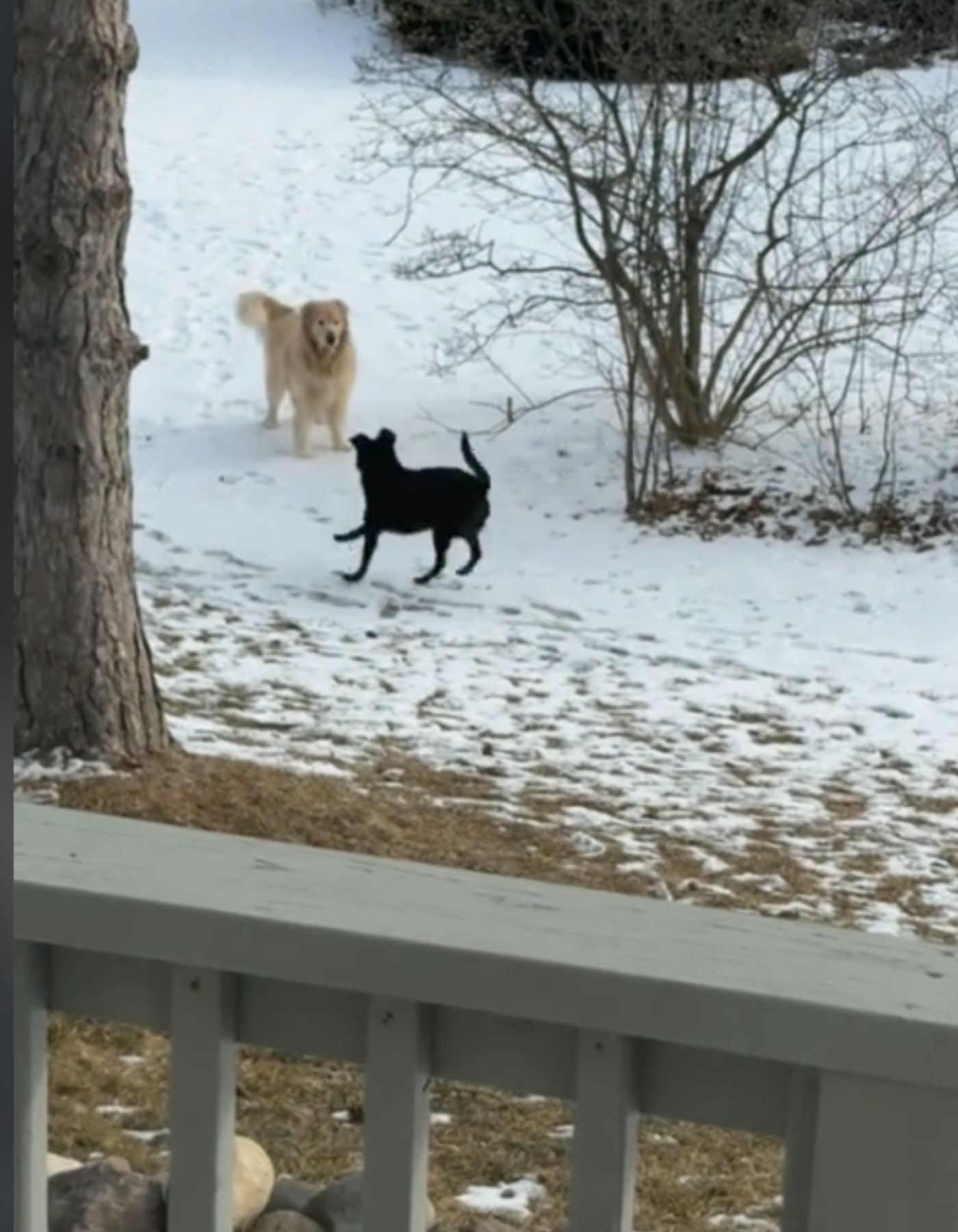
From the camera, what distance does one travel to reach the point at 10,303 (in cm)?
61

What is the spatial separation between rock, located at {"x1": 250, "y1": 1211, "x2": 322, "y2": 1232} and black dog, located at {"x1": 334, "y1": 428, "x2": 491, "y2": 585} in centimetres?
553

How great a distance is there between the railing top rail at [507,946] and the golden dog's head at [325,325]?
8613mm

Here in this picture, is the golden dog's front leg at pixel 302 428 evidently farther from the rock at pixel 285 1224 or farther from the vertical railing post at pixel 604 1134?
the vertical railing post at pixel 604 1134

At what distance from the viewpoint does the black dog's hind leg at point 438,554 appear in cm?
819

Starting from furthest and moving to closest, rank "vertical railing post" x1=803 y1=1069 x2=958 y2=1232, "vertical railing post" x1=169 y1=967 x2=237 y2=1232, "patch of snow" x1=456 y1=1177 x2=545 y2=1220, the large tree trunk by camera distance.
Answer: the large tree trunk, "patch of snow" x1=456 y1=1177 x2=545 y2=1220, "vertical railing post" x1=169 y1=967 x2=237 y2=1232, "vertical railing post" x1=803 y1=1069 x2=958 y2=1232

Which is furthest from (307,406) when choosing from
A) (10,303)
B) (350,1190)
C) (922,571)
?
(10,303)

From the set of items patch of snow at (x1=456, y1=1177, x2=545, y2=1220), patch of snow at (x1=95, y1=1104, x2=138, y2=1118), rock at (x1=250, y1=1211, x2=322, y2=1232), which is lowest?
patch of snow at (x1=456, y1=1177, x2=545, y2=1220)

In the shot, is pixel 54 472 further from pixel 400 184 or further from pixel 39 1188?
pixel 400 184

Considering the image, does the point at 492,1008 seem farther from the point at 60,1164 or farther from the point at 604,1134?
the point at 60,1164

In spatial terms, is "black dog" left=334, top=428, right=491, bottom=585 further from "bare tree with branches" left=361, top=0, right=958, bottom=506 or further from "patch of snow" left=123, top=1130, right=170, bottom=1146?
"patch of snow" left=123, top=1130, right=170, bottom=1146

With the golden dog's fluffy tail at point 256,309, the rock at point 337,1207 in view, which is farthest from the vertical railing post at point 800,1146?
the golden dog's fluffy tail at point 256,309

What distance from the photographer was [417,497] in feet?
26.7

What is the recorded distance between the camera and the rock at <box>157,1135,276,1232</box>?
8.95 feet

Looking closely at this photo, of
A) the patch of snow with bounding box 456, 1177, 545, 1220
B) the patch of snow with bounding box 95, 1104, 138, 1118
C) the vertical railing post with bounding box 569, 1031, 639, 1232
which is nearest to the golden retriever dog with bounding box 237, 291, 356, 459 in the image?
the patch of snow with bounding box 95, 1104, 138, 1118
